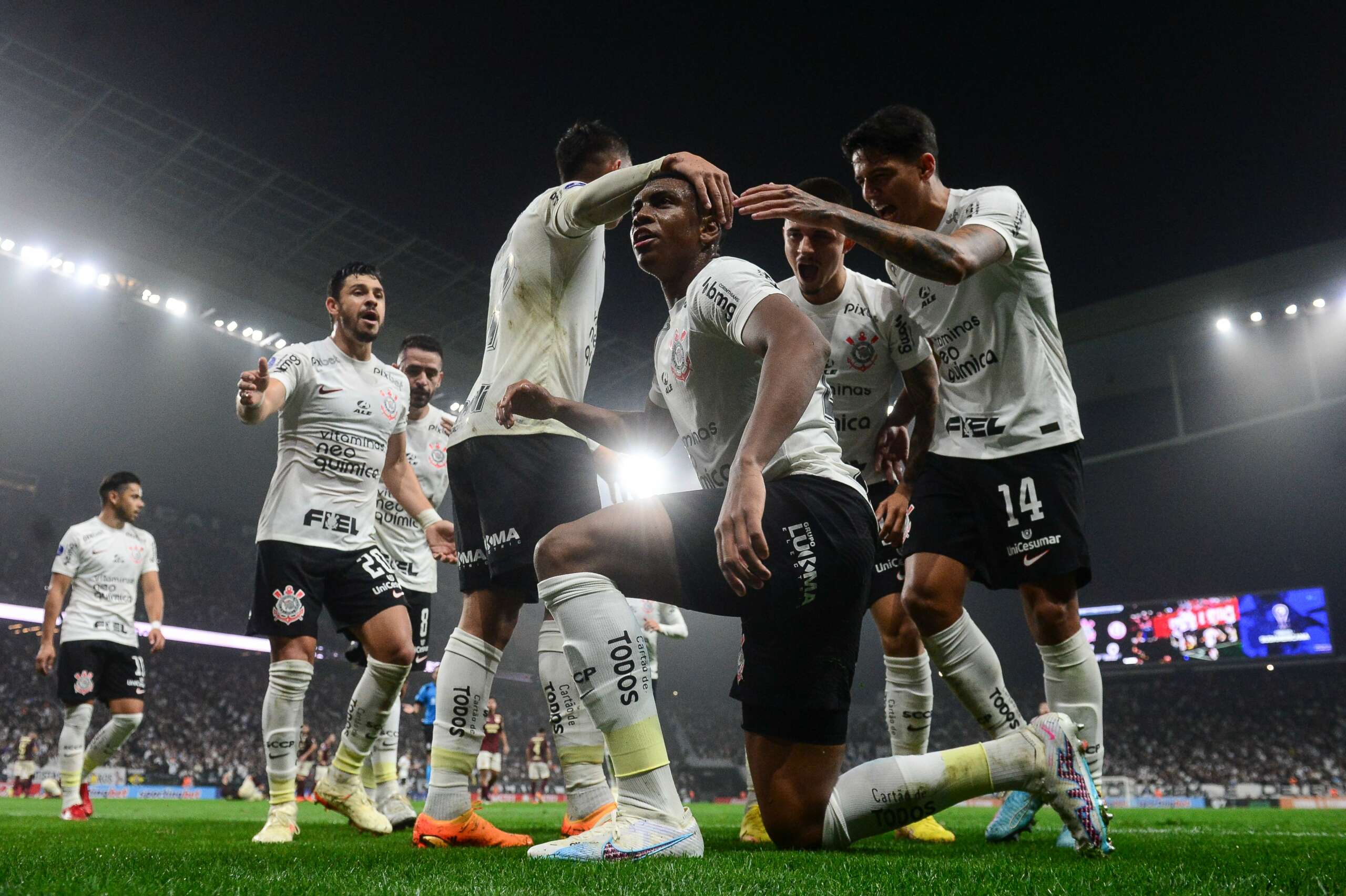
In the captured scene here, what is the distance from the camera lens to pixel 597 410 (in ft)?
11.2

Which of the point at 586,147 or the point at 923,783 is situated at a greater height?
the point at 586,147

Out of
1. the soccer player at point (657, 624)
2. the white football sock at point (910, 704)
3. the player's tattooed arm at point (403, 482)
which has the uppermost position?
the player's tattooed arm at point (403, 482)

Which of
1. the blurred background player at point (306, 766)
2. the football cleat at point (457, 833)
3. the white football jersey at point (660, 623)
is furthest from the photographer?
the blurred background player at point (306, 766)

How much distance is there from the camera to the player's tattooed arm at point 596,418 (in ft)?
10.7

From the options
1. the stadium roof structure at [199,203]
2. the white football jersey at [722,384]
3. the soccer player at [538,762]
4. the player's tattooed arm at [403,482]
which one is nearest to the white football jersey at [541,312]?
the white football jersey at [722,384]

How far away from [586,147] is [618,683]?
2554 mm

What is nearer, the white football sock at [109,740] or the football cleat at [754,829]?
the football cleat at [754,829]

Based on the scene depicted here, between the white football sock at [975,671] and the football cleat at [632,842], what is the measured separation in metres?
1.49

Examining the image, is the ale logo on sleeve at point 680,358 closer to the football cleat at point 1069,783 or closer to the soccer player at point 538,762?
the football cleat at point 1069,783

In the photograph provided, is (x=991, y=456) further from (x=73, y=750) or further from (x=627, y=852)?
(x=73, y=750)

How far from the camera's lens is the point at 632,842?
2248mm

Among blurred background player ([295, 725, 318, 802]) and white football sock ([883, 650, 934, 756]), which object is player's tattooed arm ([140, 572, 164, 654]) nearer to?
white football sock ([883, 650, 934, 756])

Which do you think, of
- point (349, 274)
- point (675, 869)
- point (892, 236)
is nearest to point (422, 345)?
point (349, 274)

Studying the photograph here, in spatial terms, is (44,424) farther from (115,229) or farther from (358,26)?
(358,26)
